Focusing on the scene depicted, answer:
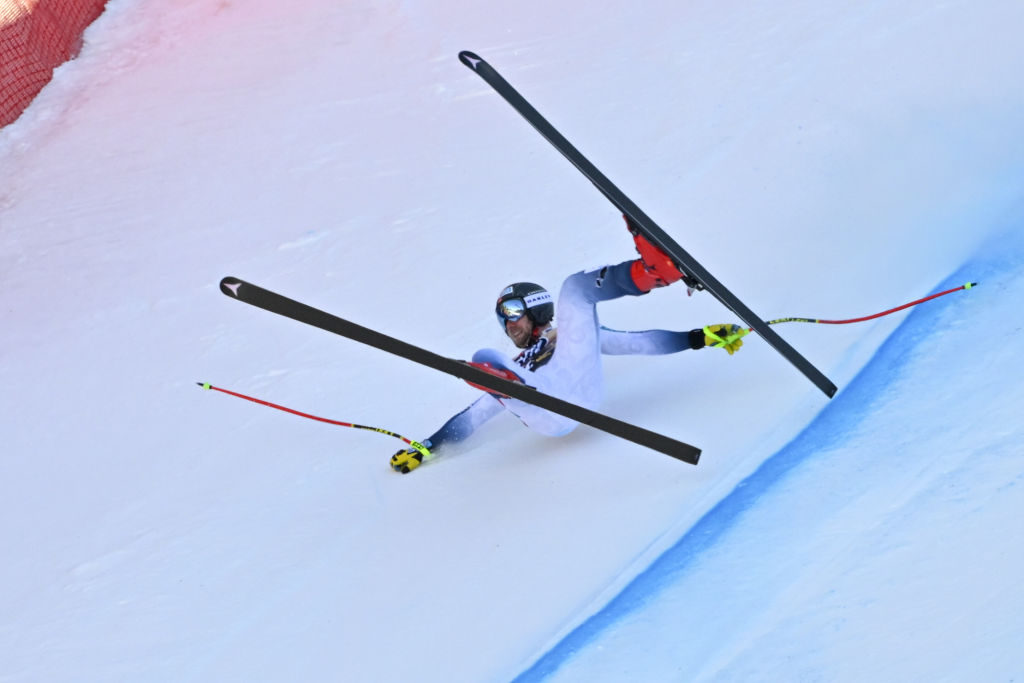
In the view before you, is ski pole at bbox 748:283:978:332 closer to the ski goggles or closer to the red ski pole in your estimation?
the red ski pole

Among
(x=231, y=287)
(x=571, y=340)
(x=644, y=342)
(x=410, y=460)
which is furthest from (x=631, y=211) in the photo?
(x=410, y=460)

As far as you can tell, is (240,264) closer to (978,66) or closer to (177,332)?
(177,332)

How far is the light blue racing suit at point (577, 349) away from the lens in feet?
10.0

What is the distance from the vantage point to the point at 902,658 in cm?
226

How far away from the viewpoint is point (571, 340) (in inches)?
124

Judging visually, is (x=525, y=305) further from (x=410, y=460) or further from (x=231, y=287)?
(x=231, y=287)

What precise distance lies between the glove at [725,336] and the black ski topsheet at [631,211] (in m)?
0.24

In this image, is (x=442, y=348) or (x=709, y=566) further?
Answer: (x=442, y=348)

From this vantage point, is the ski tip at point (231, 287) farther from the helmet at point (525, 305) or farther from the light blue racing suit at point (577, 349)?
the helmet at point (525, 305)

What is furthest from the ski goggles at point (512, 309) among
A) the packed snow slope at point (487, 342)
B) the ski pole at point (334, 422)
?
the ski pole at point (334, 422)

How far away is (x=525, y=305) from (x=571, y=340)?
7.2 inches

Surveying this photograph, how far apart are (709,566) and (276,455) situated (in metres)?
1.56

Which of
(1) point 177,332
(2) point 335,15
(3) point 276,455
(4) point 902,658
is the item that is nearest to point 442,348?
(3) point 276,455

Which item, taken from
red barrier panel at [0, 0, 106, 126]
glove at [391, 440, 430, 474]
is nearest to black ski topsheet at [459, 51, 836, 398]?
glove at [391, 440, 430, 474]
